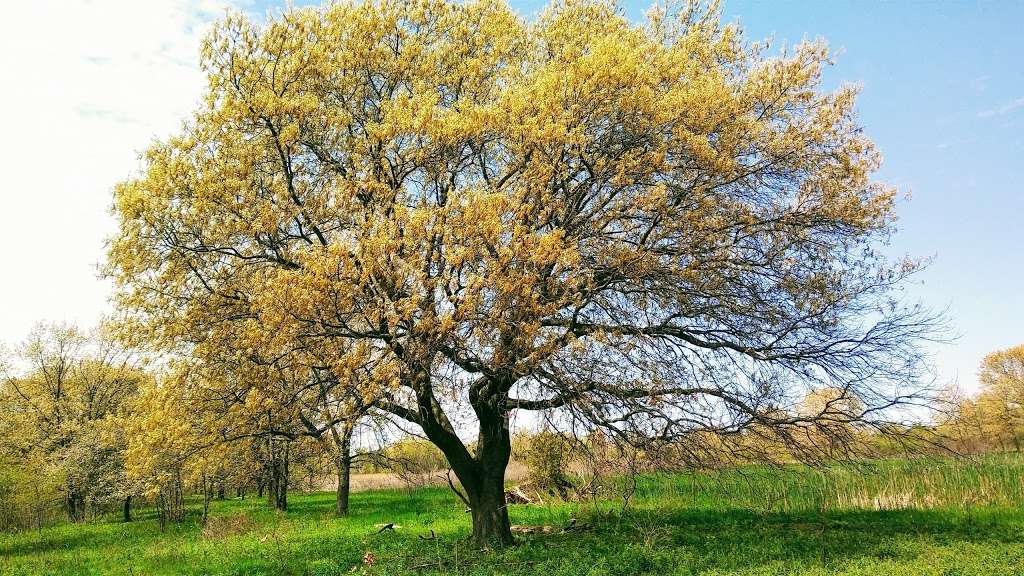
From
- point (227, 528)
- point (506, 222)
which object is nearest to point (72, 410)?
point (227, 528)

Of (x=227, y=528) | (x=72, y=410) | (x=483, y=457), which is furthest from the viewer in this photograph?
(x=72, y=410)

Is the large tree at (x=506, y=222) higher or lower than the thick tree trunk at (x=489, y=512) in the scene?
higher

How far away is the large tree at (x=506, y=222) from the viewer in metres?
11.0

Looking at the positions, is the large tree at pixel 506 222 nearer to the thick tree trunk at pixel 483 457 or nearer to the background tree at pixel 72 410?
A: the thick tree trunk at pixel 483 457

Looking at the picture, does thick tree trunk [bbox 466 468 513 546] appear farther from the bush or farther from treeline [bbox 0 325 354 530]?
the bush

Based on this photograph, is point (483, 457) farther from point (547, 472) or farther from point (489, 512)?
point (547, 472)

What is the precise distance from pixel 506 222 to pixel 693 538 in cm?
804

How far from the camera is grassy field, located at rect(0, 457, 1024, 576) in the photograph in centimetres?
1133

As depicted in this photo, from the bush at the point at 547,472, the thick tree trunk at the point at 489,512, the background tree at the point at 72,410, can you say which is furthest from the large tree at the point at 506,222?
the background tree at the point at 72,410

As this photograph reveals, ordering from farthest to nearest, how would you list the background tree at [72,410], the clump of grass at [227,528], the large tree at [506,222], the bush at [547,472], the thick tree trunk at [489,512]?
the background tree at [72,410] → the bush at [547,472] → the clump of grass at [227,528] → the thick tree trunk at [489,512] → the large tree at [506,222]

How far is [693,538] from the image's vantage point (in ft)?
44.4

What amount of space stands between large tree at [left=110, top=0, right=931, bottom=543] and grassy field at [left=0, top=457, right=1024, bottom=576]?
227cm

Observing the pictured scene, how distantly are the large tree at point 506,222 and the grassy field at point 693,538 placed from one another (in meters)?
2.27

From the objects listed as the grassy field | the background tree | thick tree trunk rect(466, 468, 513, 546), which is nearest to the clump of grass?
the grassy field
